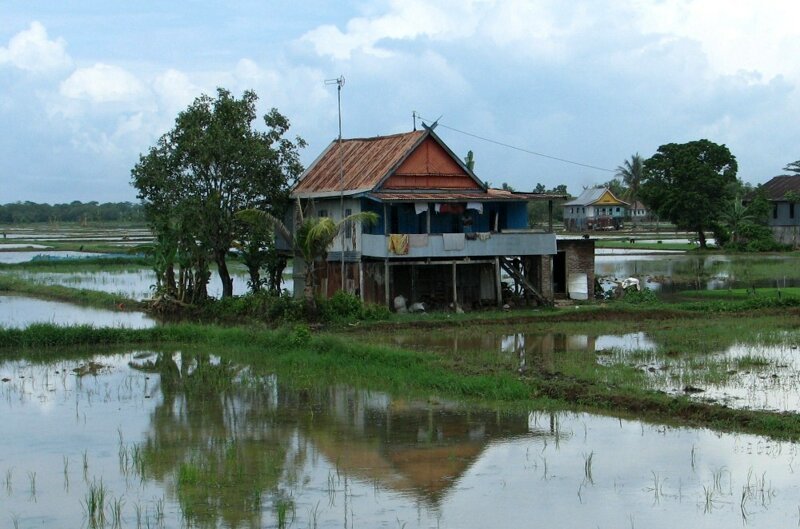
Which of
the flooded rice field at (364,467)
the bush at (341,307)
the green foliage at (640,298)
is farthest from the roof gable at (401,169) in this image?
the flooded rice field at (364,467)

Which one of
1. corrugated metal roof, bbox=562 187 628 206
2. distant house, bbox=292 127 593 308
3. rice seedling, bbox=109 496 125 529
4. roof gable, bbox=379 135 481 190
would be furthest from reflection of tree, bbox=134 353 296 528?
corrugated metal roof, bbox=562 187 628 206

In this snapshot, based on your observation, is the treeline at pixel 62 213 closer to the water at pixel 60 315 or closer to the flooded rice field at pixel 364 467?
the water at pixel 60 315

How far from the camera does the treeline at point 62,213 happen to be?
124 m

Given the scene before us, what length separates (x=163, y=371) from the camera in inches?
753

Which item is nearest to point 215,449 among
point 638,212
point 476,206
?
point 476,206

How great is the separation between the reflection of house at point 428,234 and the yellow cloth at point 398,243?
3 cm

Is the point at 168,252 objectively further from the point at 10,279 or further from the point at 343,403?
the point at 343,403

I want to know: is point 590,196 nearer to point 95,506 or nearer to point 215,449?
point 215,449

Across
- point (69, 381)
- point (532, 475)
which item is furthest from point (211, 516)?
point (69, 381)

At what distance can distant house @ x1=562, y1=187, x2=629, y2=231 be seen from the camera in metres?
81.8

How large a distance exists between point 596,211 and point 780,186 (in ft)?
95.1

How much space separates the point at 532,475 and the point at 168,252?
1951 cm

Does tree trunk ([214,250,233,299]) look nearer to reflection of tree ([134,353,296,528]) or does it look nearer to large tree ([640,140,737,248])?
reflection of tree ([134,353,296,528])

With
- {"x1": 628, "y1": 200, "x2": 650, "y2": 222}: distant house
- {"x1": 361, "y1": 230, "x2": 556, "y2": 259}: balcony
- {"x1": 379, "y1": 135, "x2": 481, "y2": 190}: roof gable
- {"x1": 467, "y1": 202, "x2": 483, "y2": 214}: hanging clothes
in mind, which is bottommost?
{"x1": 361, "y1": 230, "x2": 556, "y2": 259}: balcony
